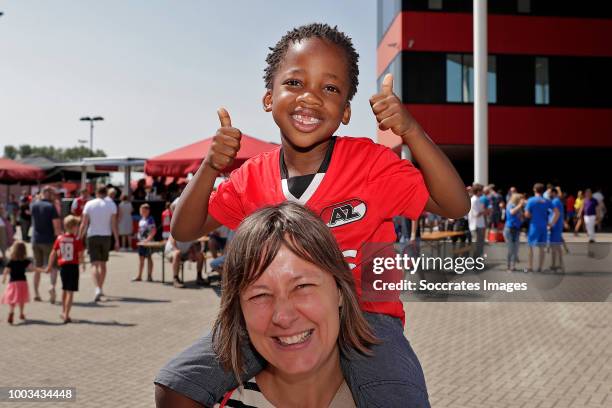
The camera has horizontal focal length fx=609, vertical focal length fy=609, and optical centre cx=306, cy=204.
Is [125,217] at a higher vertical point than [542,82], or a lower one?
lower

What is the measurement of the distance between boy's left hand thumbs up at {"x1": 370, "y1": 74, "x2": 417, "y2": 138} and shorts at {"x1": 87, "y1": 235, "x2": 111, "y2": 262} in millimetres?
10172

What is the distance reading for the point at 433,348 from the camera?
798cm

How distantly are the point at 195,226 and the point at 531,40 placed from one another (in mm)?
29050

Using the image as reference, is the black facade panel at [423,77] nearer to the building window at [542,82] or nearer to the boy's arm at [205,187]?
the building window at [542,82]

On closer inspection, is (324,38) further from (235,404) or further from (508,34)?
(508,34)

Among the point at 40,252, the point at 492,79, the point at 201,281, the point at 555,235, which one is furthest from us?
the point at 492,79

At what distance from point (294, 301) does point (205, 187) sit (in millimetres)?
839

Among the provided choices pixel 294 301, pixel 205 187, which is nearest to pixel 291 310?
pixel 294 301

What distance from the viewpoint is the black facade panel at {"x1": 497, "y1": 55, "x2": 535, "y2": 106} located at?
28062mm

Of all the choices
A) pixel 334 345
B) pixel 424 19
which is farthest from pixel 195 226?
pixel 424 19

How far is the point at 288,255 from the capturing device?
1.79 m

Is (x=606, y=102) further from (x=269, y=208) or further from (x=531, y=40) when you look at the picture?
(x=269, y=208)

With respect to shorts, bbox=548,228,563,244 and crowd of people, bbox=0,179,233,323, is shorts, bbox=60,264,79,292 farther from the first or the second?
shorts, bbox=548,228,563,244

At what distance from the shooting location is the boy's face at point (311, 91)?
2264 mm
